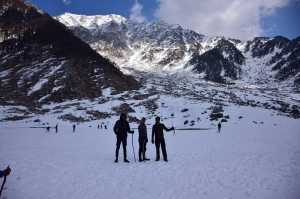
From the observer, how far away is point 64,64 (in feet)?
262

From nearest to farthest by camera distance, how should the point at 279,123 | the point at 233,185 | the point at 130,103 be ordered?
the point at 233,185 → the point at 279,123 → the point at 130,103

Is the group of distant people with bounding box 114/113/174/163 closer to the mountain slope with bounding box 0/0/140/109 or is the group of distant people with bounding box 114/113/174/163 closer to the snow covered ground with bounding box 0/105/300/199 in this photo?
the snow covered ground with bounding box 0/105/300/199

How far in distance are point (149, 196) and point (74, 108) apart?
54406 millimetres

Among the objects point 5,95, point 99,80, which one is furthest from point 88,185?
point 99,80

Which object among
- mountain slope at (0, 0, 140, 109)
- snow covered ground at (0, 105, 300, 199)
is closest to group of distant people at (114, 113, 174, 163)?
snow covered ground at (0, 105, 300, 199)

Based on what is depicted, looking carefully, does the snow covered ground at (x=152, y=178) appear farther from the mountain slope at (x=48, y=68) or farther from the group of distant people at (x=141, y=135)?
the mountain slope at (x=48, y=68)

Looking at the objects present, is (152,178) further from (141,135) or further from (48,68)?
(48,68)

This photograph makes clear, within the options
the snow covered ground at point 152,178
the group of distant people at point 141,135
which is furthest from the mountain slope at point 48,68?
the group of distant people at point 141,135

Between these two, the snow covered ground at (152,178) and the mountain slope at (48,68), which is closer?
the snow covered ground at (152,178)

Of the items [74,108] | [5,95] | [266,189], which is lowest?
[266,189]

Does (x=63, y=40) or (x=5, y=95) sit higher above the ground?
(x=63, y=40)

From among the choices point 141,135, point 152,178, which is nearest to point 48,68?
point 141,135

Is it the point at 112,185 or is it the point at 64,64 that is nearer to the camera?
the point at 112,185

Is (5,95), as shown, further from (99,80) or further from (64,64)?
(99,80)
